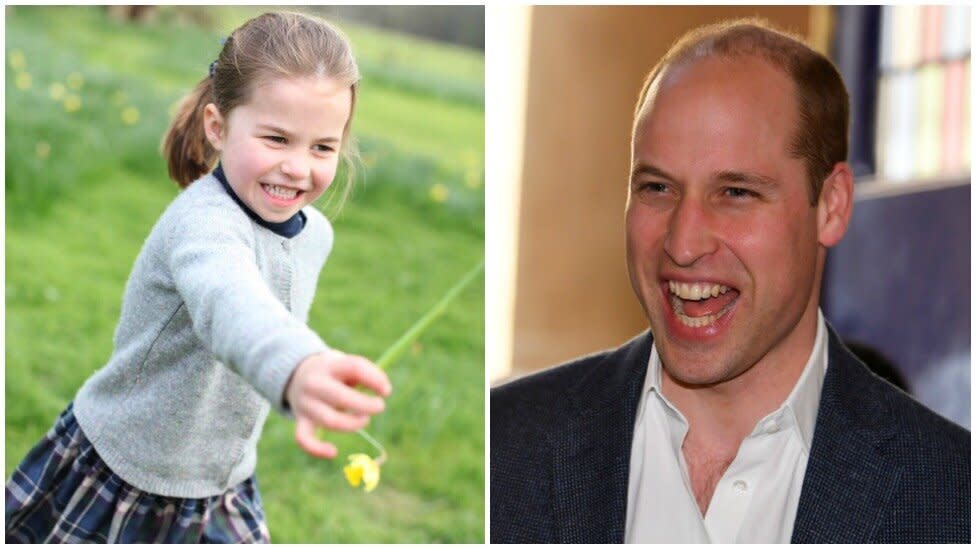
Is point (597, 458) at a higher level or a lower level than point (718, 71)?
lower

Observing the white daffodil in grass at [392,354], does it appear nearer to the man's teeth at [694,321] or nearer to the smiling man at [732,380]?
the smiling man at [732,380]

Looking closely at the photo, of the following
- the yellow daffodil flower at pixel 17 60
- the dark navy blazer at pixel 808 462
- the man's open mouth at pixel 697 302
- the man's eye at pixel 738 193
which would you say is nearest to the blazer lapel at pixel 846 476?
the dark navy blazer at pixel 808 462

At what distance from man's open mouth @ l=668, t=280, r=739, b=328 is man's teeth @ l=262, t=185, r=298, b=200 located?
0.67m

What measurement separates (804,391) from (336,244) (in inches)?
46.7

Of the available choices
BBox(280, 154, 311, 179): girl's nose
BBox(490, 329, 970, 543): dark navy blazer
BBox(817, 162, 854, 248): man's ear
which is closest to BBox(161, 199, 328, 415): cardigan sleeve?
BBox(280, 154, 311, 179): girl's nose

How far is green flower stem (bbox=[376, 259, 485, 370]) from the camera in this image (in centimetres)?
301

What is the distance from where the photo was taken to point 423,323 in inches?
125

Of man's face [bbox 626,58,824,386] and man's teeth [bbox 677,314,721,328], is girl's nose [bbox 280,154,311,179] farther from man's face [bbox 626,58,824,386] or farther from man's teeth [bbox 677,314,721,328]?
man's teeth [bbox 677,314,721,328]

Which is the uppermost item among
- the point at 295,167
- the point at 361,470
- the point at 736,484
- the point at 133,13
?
the point at 133,13

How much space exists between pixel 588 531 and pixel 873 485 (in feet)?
1.59

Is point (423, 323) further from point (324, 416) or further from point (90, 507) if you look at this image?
point (324, 416)

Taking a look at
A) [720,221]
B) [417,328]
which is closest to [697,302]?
[720,221]

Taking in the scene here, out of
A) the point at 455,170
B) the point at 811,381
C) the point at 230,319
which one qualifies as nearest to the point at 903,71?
the point at 455,170

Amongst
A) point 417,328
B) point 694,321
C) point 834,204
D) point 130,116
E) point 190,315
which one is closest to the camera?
point 190,315
